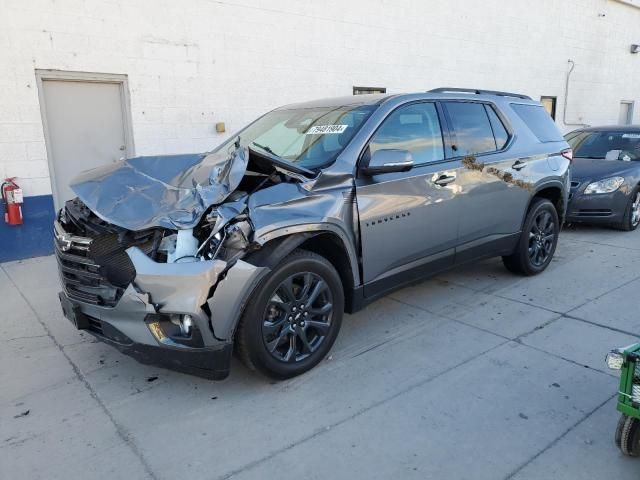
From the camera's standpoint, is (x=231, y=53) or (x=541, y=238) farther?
(x=231, y=53)

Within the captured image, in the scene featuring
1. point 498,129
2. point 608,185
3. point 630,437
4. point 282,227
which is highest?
point 498,129

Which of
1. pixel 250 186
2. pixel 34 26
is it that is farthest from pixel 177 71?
pixel 250 186

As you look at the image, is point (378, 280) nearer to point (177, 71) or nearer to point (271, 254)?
point (271, 254)

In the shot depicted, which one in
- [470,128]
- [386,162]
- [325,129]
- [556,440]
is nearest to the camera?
[556,440]

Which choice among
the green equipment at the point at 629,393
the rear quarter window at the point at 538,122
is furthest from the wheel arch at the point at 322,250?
the rear quarter window at the point at 538,122

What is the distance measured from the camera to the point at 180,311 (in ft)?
9.37

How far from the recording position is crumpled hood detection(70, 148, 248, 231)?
3.05 m

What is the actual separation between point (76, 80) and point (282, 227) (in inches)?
204

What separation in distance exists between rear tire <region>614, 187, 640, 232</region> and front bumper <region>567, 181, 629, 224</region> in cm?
10

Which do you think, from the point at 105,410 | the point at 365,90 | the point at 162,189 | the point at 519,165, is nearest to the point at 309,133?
the point at 162,189

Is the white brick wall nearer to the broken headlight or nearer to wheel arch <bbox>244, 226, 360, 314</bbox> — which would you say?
the broken headlight

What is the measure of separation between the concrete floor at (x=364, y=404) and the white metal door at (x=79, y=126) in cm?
282

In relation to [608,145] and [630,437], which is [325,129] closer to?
[630,437]

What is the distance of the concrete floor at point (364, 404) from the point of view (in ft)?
8.78
